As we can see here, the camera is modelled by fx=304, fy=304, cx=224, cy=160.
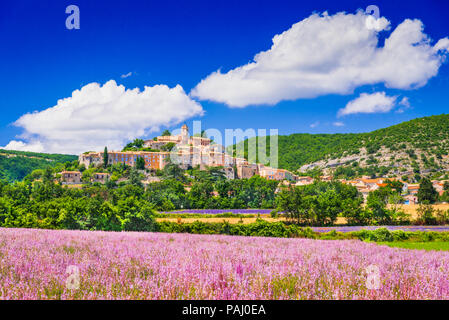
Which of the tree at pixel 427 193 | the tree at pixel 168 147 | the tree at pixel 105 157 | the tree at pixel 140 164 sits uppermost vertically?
the tree at pixel 168 147

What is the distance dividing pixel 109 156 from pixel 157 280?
125 m

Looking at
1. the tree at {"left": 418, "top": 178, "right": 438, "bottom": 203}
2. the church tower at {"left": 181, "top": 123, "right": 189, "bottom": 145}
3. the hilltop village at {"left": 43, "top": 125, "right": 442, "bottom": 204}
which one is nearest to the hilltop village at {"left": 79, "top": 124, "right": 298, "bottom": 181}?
the hilltop village at {"left": 43, "top": 125, "right": 442, "bottom": 204}

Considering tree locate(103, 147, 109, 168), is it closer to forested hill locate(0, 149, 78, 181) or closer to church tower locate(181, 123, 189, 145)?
forested hill locate(0, 149, 78, 181)

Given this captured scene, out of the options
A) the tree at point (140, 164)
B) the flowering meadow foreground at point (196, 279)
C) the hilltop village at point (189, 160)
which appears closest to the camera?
the flowering meadow foreground at point (196, 279)

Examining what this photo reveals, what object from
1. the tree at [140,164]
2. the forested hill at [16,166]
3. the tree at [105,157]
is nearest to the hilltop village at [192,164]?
the tree at [140,164]

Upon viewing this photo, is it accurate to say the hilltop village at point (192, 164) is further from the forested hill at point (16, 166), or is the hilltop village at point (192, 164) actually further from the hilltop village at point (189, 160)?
the forested hill at point (16, 166)

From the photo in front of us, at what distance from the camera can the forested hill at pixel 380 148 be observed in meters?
121

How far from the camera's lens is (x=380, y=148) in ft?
457

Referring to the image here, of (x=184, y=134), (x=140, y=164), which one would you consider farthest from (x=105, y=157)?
(x=184, y=134)

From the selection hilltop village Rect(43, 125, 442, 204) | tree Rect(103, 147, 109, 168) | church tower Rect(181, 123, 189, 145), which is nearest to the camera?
hilltop village Rect(43, 125, 442, 204)

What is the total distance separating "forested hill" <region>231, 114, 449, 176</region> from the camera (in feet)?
398

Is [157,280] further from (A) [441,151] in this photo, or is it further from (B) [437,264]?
(A) [441,151]

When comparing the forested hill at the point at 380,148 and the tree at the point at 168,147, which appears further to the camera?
the tree at the point at 168,147
